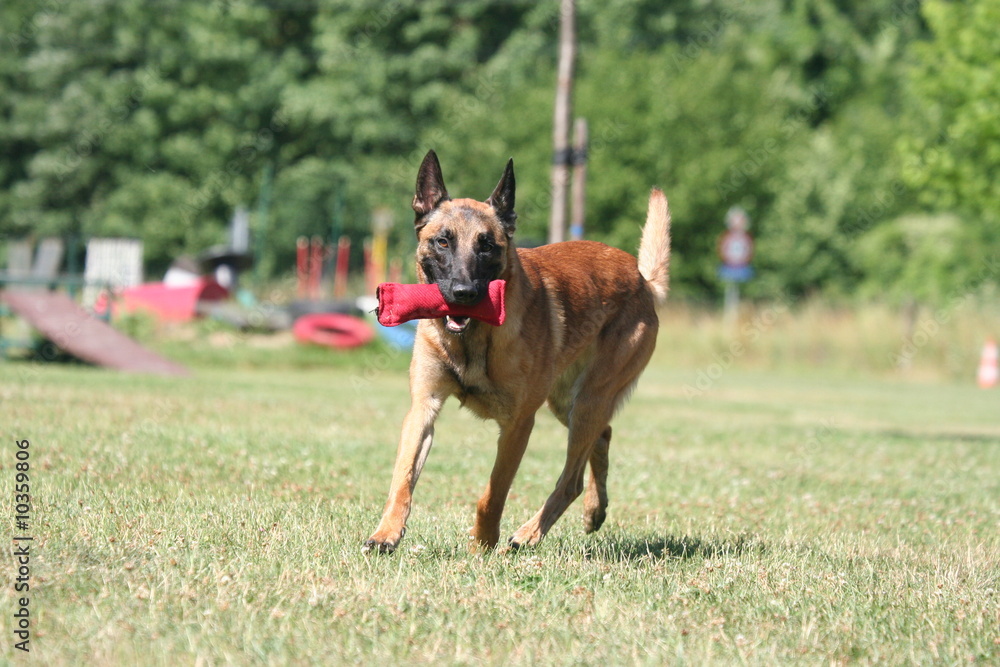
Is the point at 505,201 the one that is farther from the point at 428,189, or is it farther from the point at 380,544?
the point at 380,544

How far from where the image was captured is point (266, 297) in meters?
32.2

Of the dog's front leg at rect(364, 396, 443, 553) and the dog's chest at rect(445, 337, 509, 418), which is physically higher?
the dog's chest at rect(445, 337, 509, 418)

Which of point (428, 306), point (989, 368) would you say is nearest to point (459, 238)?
point (428, 306)

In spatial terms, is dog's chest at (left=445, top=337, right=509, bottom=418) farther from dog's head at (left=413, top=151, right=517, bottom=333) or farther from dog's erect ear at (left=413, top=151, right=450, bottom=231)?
dog's erect ear at (left=413, top=151, right=450, bottom=231)

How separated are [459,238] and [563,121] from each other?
1460cm

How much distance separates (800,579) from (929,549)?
1744 millimetres

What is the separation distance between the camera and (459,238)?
5434 mm

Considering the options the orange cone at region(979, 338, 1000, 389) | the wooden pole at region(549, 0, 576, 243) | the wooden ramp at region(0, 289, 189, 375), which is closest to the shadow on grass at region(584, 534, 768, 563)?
the wooden ramp at region(0, 289, 189, 375)

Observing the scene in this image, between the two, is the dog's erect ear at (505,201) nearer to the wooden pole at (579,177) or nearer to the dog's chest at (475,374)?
the dog's chest at (475,374)

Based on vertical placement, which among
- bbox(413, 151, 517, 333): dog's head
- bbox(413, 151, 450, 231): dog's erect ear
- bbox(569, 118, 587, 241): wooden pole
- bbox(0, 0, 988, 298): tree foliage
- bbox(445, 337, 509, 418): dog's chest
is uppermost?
bbox(0, 0, 988, 298): tree foliage

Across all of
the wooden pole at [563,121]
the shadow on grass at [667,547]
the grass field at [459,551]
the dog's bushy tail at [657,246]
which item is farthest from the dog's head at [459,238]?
the wooden pole at [563,121]

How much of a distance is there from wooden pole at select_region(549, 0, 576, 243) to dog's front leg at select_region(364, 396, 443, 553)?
13.9m

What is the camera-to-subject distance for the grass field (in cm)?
374

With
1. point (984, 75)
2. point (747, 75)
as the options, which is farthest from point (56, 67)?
point (984, 75)
